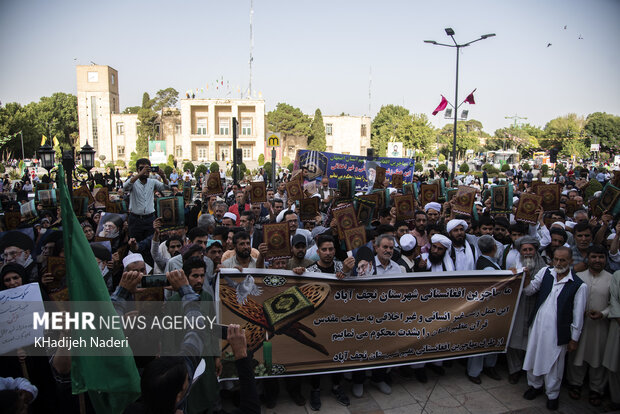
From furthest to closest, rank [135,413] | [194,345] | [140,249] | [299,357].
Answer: [140,249]
[299,357]
[194,345]
[135,413]

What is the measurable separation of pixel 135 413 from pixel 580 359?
4385mm

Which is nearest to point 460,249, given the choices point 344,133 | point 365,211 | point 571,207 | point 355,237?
point 355,237

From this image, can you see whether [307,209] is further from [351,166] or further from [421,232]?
[351,166]

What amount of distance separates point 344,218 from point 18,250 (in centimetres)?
383

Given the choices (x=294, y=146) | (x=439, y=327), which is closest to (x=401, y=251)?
(x=439, y=327)

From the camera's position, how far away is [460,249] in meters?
5.19

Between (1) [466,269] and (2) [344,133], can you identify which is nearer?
(1) [466,269]

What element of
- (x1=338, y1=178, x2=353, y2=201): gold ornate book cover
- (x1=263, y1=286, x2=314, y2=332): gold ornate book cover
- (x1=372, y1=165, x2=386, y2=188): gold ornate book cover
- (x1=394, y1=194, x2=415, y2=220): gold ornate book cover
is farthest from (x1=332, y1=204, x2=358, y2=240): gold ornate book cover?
(x1=372, y1=165, x2=386, y2=188): gold ornate book cover

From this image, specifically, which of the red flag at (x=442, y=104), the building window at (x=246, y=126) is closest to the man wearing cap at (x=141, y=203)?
the red flag at (x=442, y=104)

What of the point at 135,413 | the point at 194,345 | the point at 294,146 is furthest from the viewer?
the point at 294,146

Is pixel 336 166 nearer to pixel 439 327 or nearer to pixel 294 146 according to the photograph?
pixel 439 327

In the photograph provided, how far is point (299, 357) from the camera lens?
4.24 m

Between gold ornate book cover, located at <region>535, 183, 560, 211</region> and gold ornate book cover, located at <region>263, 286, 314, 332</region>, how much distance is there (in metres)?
5.02

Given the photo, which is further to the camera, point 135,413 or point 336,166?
point 336,166
